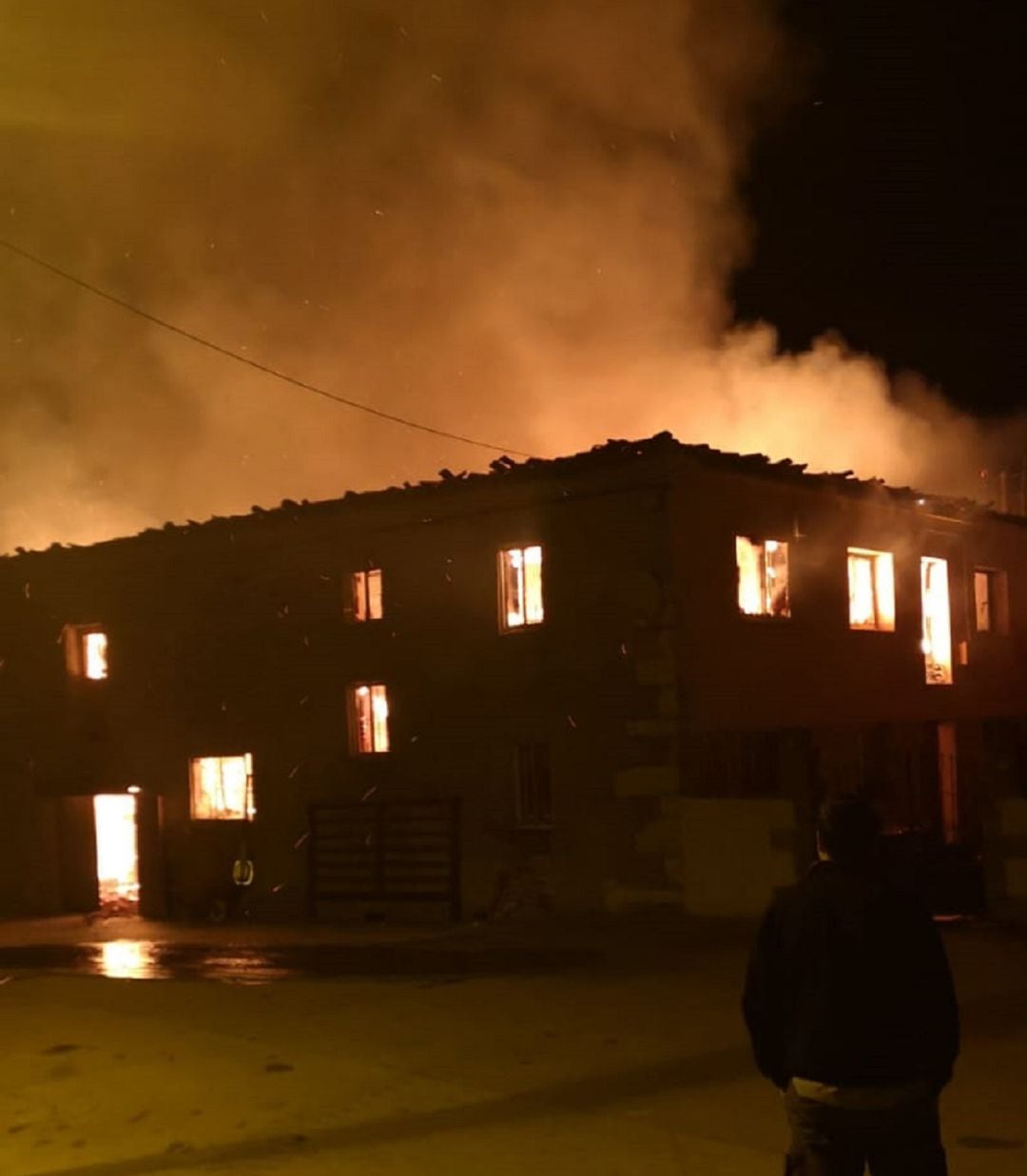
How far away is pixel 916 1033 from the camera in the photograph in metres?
4.22

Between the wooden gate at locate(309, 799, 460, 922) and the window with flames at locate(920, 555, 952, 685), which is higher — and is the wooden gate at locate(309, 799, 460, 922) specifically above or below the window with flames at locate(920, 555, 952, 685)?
below

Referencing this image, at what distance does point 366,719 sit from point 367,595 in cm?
175

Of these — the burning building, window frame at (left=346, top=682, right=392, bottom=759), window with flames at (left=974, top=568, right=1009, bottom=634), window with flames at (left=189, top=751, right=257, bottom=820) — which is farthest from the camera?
window with flames at (left=974, top=568, right=1009, bottom=634)

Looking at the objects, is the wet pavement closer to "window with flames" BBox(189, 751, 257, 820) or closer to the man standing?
"window with flames" BBox(189, 751, 257, 820)

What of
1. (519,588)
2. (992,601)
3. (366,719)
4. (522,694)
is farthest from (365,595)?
(992,601)

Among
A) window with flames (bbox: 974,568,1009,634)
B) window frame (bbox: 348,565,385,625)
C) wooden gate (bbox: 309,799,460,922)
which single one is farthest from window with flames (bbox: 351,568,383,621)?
window with flames (bbox: 974,568,1009,634)

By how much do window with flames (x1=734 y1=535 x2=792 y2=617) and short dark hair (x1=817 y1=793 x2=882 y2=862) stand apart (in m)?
14.5

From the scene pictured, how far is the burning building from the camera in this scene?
17766mm

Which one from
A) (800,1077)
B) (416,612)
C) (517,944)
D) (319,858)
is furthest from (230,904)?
(800,1077)

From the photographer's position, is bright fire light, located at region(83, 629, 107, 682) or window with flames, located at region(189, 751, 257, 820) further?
bright fire light, located at region(83, 629, 107, 682)

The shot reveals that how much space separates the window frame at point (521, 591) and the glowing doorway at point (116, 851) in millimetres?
8666

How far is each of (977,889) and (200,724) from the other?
11.8m

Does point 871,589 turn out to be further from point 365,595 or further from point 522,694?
point 365,595

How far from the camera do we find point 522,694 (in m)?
19.2
